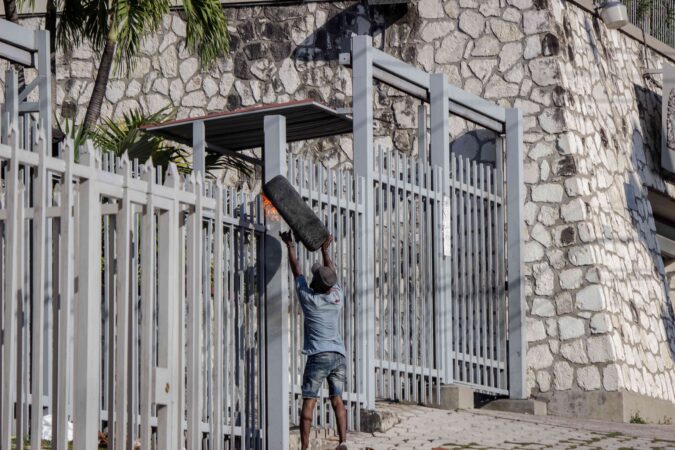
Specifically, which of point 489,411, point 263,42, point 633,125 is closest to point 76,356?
point 489,411

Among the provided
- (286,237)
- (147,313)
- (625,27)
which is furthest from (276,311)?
(625,27)

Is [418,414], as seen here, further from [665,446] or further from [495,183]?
[495,183]

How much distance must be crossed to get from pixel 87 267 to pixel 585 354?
9.64 m

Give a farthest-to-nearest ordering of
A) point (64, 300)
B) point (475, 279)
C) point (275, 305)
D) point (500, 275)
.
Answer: point (500, 275), point (475, 279), point (275, 305), point (64, 300)

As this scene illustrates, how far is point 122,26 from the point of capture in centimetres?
1539

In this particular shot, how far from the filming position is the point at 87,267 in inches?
266

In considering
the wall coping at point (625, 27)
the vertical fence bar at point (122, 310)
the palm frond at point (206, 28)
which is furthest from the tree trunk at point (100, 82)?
the vertical fence bar at point (122, 310)

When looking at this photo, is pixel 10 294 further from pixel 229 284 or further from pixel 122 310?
pixel 229 284

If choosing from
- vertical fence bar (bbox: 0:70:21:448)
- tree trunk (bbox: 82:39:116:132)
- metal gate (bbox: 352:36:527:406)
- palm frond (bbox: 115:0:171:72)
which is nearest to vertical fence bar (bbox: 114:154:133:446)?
vertical fence bar (bbox: 0:70:21:448)

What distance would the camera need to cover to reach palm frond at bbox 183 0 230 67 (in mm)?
A: 16297

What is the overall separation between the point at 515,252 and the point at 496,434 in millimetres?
3364

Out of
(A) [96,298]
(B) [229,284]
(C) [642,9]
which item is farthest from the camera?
(C) [642,9]

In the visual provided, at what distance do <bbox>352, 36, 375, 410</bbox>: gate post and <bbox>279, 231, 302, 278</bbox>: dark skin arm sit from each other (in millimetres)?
1606

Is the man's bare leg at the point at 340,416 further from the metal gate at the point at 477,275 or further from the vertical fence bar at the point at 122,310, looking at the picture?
the vertical fence bar at the point at 122,310
